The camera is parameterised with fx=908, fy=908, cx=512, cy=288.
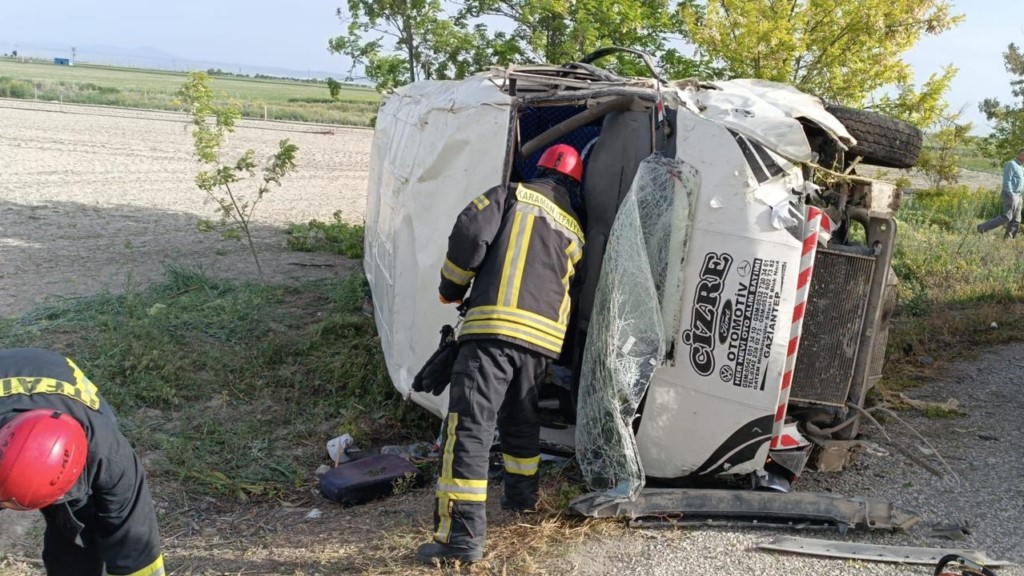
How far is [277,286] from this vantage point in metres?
9.62

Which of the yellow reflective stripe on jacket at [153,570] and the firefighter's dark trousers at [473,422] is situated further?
the firefighter's dark trousers at [473,422]

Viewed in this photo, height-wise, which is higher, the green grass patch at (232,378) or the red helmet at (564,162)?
the red helmet at (564,162)

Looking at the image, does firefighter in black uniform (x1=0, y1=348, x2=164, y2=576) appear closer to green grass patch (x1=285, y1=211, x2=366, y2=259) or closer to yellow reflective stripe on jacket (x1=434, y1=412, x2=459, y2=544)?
yellow reflective stripe on jacket (x1=434, y1=412, x2=459, y2=544)

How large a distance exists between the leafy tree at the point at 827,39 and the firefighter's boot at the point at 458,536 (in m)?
5.86

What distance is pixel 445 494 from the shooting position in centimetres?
418

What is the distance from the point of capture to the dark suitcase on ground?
527cm

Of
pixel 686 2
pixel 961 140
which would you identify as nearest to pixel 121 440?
pixel 686 2

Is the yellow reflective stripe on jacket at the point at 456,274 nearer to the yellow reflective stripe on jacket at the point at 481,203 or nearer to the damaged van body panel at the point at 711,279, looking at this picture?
the yellow reflective stripe on jacket at the point at 481,203

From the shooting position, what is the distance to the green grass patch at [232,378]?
597cm

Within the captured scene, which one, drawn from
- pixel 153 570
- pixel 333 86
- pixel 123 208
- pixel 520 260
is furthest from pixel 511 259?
pixel 123 208

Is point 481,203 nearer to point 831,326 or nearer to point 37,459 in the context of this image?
point 831,326

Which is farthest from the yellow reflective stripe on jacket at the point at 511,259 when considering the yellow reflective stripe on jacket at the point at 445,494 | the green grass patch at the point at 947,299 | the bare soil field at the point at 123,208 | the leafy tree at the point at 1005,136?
the leafy tree at the point at 1005,136

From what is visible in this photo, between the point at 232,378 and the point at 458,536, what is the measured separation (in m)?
3.57

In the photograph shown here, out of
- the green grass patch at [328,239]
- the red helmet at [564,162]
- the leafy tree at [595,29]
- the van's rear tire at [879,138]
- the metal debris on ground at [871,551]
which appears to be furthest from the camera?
the green grass patch at [328,239]
